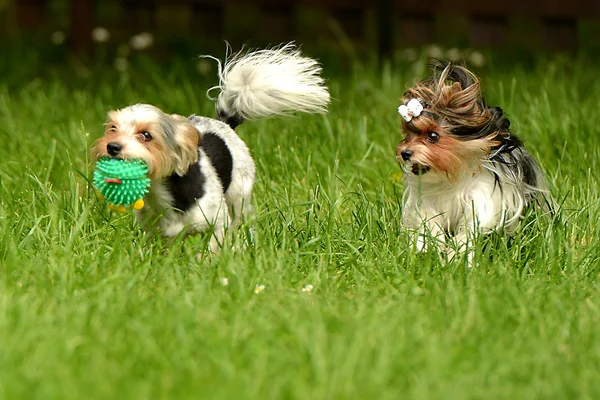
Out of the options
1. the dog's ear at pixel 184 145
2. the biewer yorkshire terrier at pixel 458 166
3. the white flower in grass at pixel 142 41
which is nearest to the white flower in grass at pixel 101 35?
the white flower in grass at pixel 142 41

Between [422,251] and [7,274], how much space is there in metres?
1.61

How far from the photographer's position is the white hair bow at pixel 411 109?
13.6 feet

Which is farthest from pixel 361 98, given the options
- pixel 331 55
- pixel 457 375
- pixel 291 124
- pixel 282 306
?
pixel 457 375

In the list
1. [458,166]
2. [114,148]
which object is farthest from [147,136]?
[458,166]

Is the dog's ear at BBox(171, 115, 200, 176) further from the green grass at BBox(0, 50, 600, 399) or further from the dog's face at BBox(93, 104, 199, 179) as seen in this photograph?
the green grass at BBox(0, 50, 600, 399)

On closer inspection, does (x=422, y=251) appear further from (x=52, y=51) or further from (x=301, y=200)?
(x=52, y=51)

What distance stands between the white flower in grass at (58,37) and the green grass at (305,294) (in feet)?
14.5

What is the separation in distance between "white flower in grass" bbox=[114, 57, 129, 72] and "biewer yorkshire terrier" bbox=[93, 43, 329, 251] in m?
3.79

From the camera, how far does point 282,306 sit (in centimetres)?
350

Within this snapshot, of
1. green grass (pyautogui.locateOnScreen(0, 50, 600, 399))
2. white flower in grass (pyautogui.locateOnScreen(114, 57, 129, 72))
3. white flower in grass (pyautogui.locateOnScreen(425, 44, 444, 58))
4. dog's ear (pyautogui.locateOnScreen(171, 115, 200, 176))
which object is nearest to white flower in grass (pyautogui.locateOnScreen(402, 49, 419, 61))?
white flower in grass (pyautogui.locateOnScreen(425, 44, 444, 58))

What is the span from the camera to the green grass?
286 centimetres

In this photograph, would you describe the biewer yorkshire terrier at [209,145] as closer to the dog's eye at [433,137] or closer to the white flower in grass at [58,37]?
the dog's eye at [433,137]

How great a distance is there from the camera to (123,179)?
398 centimetres

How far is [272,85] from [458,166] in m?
1.01
